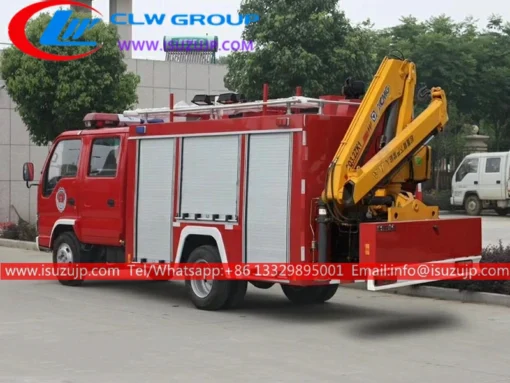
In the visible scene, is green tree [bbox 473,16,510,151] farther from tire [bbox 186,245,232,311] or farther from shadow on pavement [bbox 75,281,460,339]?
tire [bbox 186,245,232,311]

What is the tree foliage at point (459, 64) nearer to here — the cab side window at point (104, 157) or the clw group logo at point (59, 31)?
the clw group logo at point (59, 31)

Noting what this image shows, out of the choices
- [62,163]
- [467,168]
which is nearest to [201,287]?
[62,163]

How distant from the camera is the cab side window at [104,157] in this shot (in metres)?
13.1

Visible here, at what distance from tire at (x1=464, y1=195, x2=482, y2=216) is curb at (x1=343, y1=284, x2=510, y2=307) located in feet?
61.5

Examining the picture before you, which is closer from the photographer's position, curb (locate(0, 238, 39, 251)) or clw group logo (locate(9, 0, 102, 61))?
curb (locate(0, 238, 39, 251))

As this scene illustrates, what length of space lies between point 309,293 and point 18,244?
1099cm

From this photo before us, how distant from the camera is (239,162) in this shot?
11070mm

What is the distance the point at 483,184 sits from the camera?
102 feet

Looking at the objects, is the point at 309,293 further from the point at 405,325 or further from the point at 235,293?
the point at 405,325

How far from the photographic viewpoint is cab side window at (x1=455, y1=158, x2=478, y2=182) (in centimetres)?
3145

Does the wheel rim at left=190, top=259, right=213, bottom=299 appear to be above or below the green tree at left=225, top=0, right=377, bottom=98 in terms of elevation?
below

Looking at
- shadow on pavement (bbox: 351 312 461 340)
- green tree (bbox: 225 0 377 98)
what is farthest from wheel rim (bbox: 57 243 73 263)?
green tree (bbox: 225 0 377 98)

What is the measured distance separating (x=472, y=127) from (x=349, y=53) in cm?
1481

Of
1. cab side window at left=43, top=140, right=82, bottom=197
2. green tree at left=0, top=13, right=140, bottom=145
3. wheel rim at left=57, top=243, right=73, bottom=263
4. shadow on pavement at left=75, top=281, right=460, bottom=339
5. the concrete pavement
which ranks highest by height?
green tree at left=0, top=13, right=140, bottom=145
